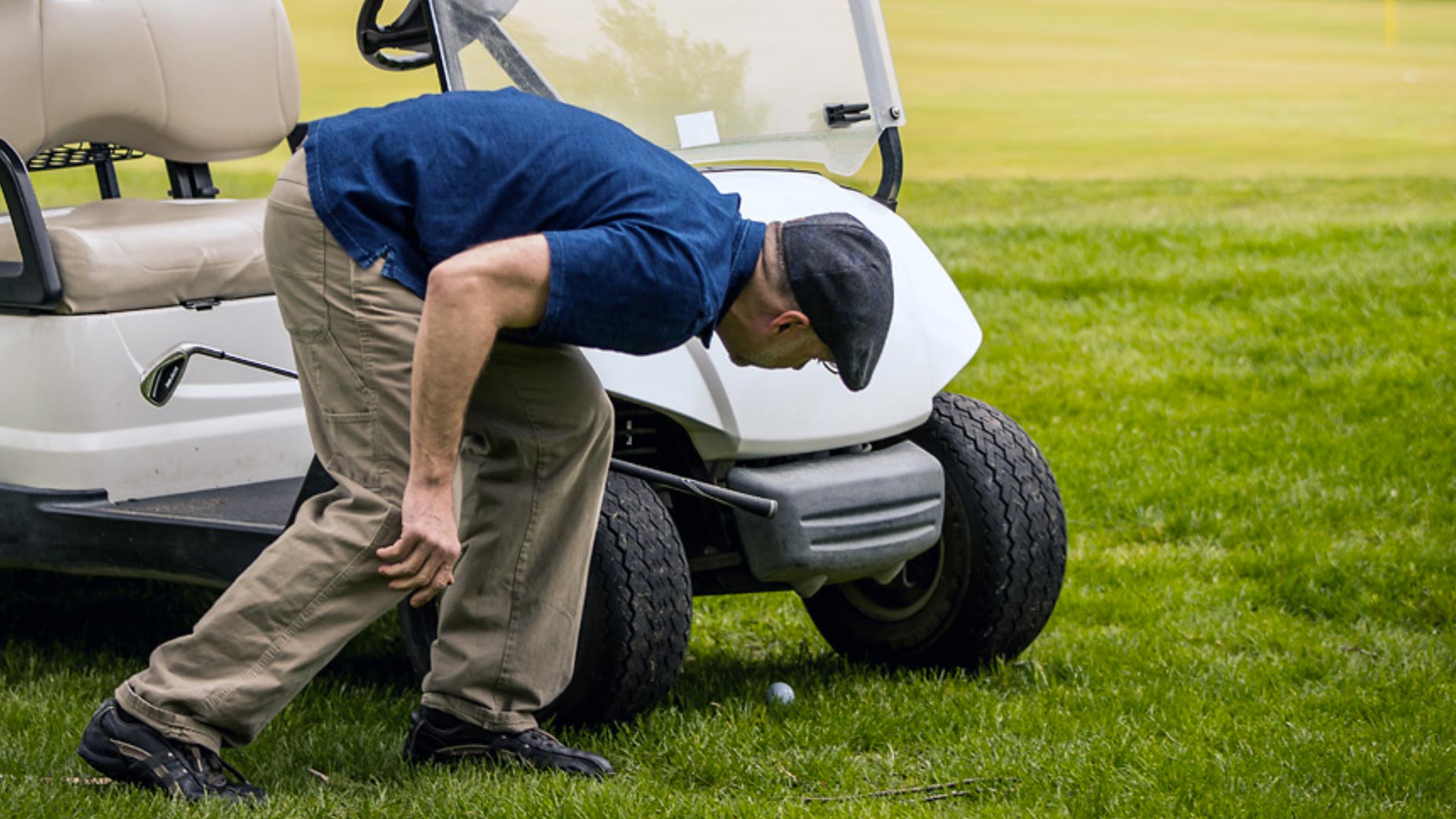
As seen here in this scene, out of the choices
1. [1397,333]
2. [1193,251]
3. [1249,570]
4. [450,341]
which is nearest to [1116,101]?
[1193,251]

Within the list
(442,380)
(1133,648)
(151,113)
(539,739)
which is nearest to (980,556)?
(1133,648)

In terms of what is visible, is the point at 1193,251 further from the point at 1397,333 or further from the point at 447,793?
the point at 447,793

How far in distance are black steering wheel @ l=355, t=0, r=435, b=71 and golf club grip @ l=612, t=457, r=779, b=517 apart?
1072mm

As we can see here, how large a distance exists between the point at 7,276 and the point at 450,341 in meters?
1.72

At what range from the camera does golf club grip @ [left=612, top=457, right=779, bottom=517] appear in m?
3.53

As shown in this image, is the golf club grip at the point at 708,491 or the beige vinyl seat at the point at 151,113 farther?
the beige vinyl seat at the point at 151,113

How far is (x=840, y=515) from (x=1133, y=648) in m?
1.13

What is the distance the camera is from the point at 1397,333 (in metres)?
7.56

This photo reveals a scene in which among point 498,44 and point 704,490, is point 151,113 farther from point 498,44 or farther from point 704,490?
point 704,490

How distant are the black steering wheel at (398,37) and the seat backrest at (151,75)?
0.78m

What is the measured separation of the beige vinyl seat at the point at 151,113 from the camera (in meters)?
4.16

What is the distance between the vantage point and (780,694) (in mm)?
3963

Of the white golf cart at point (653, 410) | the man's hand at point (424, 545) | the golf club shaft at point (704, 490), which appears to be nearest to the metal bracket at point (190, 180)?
the white golf cart at point (653, 410)

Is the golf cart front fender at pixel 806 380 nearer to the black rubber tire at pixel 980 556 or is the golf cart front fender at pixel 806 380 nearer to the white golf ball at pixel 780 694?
the black rubber tire at pixel 980 556
